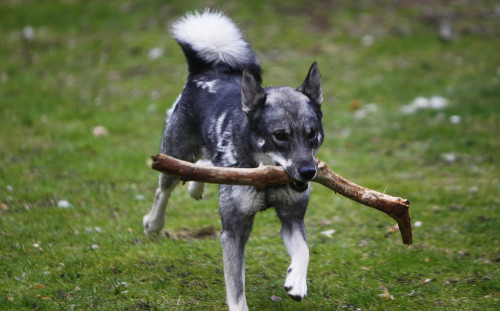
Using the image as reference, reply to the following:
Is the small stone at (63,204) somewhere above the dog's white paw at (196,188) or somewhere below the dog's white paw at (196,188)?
below

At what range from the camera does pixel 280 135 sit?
3.77m

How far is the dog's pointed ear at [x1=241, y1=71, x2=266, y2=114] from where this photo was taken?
3967mm

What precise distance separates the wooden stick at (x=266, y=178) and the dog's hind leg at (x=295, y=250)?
367 millimetres

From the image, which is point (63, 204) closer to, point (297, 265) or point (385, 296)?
point (297, 265)

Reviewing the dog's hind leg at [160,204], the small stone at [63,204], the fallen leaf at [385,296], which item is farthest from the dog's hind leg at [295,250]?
the small stone at [63,204]

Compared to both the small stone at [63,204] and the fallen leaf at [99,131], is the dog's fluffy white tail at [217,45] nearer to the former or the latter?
the small stone at [63,204]

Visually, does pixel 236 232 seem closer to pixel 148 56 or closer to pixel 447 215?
pixel 447 215

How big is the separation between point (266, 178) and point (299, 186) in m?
0.30

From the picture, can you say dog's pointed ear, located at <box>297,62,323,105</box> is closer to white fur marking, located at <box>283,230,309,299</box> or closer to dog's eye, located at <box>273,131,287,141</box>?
dog's eye, located at <box>273,131,287,141</box>

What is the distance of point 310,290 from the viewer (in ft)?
14.8

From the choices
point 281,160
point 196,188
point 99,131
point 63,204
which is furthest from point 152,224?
point 99,131

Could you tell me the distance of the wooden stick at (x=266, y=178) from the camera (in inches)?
130

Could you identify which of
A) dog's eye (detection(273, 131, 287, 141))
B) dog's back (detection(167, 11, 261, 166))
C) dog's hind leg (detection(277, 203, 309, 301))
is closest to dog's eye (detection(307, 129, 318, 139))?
dog's eye (detection(273, 131, 287, 141))

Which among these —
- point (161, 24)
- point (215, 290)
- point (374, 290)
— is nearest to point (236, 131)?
point (215, 290)
